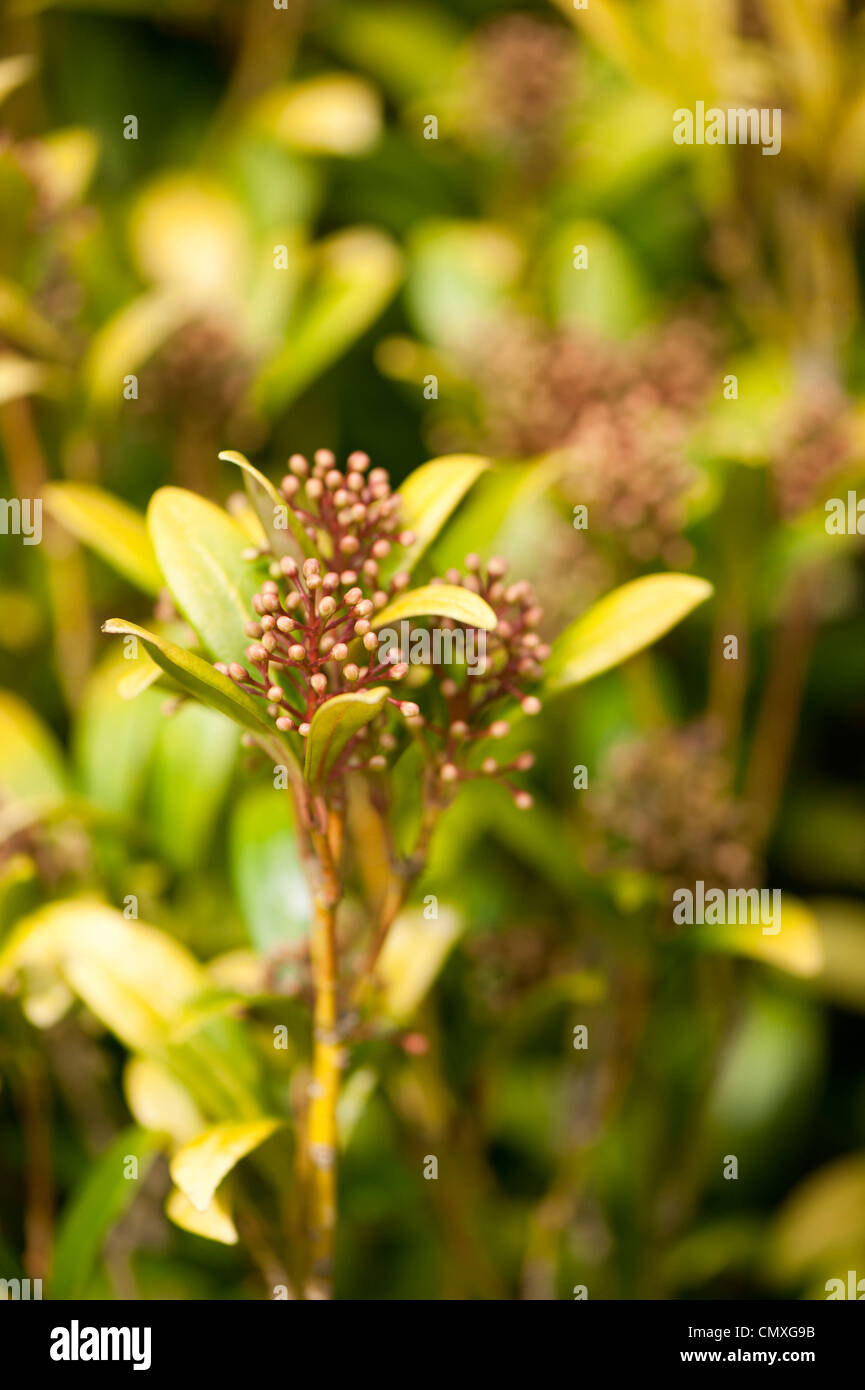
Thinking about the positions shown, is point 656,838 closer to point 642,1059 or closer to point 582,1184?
point 642,1059

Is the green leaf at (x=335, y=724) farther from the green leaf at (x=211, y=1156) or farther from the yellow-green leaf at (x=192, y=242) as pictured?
the yellow-green leaf at (x=192, y=242)

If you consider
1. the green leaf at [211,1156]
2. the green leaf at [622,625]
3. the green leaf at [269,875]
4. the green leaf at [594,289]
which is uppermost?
the green leaf at [594,289]

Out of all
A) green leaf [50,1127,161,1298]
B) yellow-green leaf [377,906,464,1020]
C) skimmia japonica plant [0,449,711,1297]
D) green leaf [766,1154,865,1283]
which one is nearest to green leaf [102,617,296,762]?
skimmia japonica plant [0,449,711,1297]

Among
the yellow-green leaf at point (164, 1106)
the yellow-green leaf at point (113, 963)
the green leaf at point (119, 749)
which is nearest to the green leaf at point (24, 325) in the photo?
the green leaf at point (119, 749)

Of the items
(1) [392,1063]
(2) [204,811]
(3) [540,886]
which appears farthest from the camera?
(3) [540,886]

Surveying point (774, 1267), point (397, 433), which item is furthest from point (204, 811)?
point (774, 1267)
